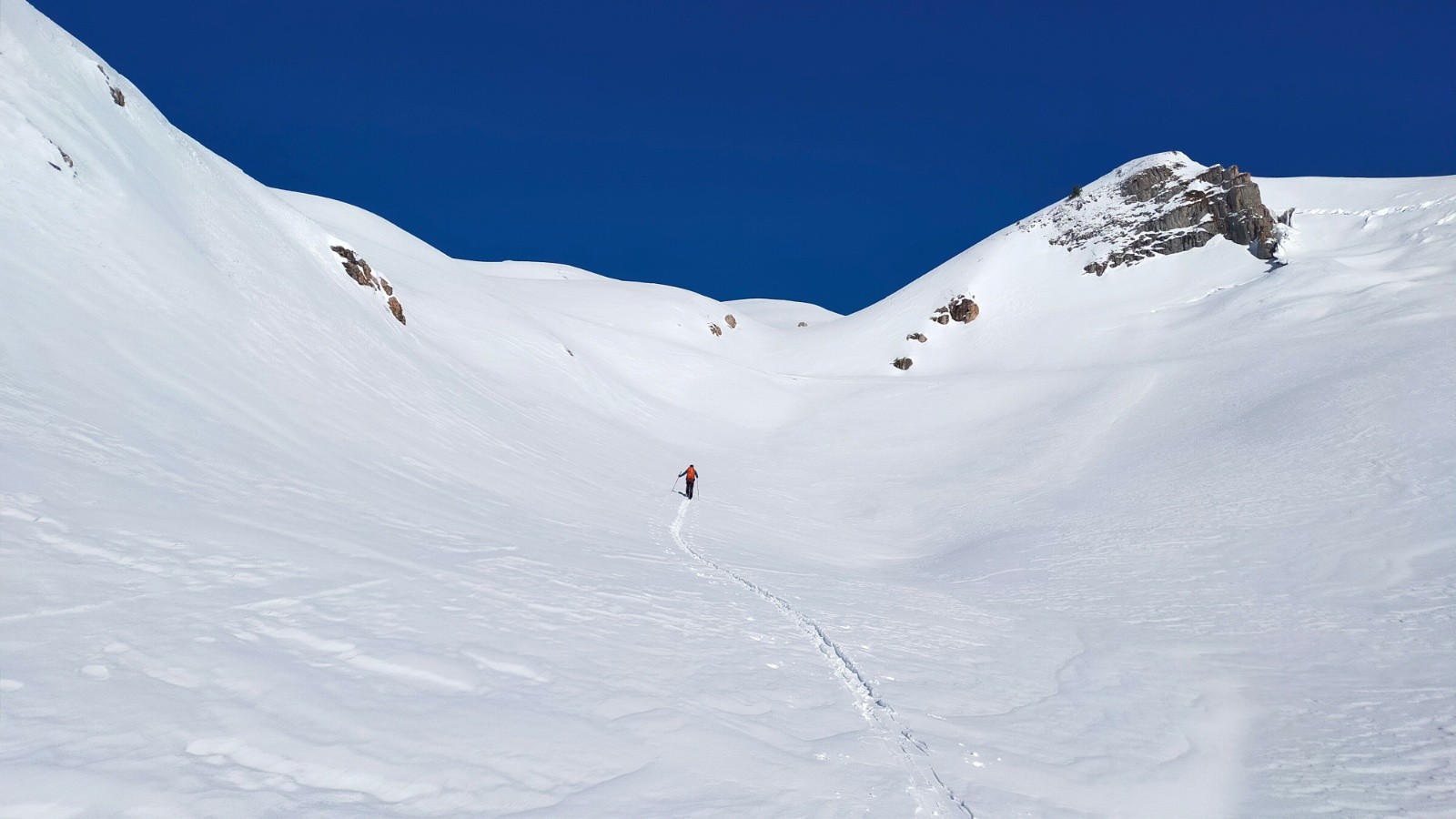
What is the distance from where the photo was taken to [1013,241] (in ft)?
225

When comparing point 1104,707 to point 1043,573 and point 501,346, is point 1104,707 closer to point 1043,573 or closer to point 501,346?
point 1043,573

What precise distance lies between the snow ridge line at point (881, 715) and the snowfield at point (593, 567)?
0.06m

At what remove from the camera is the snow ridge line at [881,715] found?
18.3 feet

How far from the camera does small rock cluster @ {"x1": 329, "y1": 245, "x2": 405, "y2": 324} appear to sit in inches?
1083

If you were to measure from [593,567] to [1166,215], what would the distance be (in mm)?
66605

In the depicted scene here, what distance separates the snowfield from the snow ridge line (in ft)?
0.18

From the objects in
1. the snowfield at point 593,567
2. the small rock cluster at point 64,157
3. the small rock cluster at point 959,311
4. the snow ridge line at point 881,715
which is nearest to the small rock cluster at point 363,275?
the snowfield at point 593,567

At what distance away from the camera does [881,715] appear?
707 cm

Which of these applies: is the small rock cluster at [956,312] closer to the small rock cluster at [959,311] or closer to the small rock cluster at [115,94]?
the small rock cluster at [959,311]

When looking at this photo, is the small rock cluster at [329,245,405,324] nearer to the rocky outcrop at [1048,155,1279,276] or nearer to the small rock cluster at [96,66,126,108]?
the small rock cluster at [96,66,126,108]

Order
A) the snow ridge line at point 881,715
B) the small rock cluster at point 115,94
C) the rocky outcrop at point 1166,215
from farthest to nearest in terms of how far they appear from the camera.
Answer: the rocky outcrop at point 1166,215
the small rock cluster at point 115,94
the snow ridge line at point 881,715

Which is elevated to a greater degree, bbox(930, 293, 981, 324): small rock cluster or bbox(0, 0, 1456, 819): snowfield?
bbox(930, 293, 981, 324): small rock cluster

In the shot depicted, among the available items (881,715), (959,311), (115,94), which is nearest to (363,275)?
(115,94)

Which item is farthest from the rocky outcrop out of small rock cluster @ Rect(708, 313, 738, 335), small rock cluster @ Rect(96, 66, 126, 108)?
small rock cluster @ Rect(96, 66, 126, 108)
